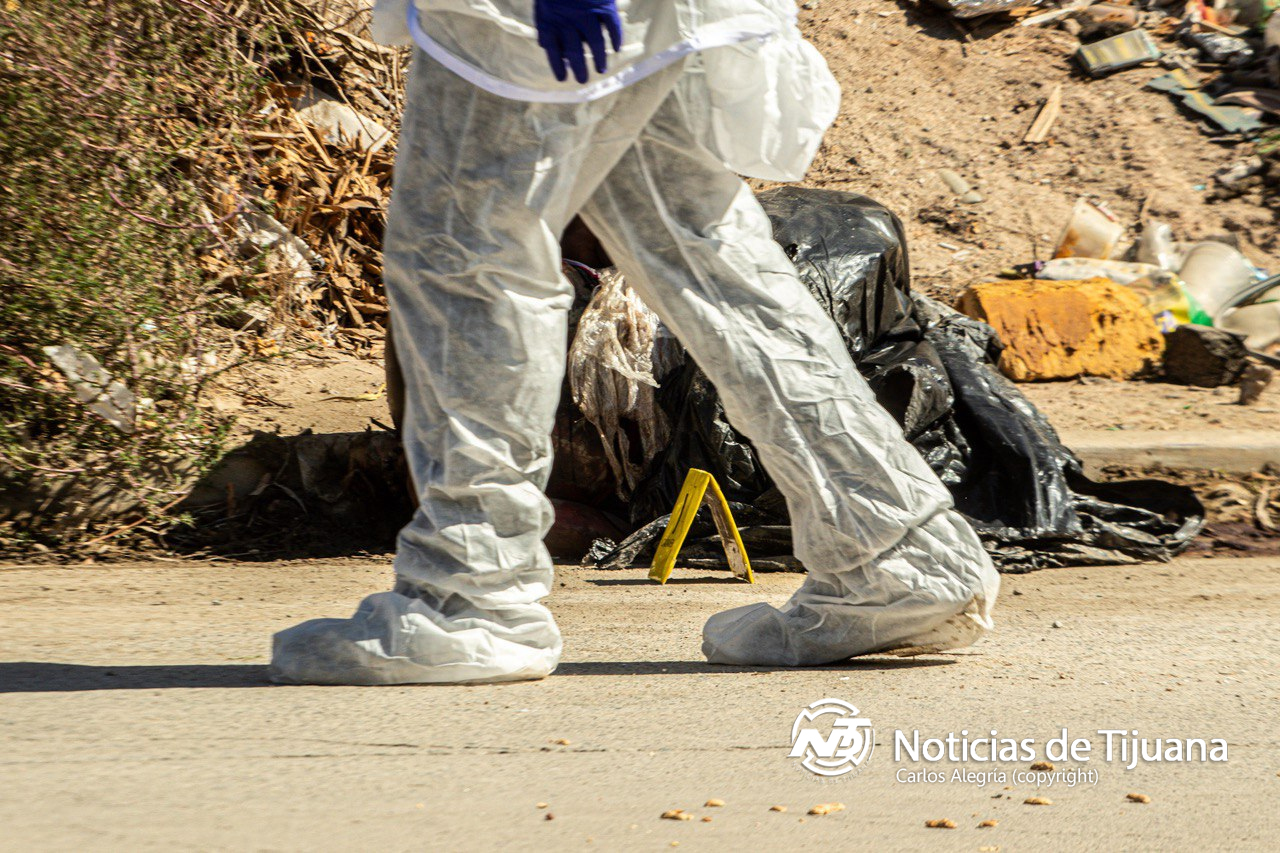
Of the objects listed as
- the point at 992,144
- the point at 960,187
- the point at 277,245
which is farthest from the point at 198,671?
the point at 992,144

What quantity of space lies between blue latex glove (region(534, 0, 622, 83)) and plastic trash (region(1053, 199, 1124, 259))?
5525 mm

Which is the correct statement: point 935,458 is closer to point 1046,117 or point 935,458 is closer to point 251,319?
point 251,319

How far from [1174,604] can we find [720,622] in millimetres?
1432

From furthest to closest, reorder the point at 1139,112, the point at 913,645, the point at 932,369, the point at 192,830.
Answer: the point at 1139,112 < the point at 932,369 < the point at 913,645 < the point at 192,830

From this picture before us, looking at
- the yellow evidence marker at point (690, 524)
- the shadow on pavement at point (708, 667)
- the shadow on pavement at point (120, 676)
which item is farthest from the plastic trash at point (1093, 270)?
the shadow on pavement at point (120, 676)

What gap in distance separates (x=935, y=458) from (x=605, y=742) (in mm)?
2316

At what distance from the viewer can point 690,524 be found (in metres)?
3.57

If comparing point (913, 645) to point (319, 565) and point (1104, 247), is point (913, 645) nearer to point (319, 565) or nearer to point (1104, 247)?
point (319, 565)

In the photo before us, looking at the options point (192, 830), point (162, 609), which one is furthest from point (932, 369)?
point (192, 830)

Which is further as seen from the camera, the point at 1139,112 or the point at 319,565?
the point at 1139,112

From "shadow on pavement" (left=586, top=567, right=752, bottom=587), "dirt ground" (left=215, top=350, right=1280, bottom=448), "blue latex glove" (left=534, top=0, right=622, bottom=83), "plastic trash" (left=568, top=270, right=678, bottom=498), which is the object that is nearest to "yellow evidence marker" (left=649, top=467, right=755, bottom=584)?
"shadow on pavement" (left=586, top=567, right=752, bottom=587)

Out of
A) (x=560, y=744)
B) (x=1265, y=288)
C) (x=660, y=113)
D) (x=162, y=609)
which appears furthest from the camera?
(x=1265, y=288)

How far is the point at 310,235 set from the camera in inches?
199

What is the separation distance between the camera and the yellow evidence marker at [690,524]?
3525 millimetres
